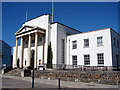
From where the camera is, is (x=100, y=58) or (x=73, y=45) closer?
(x=100, y=58)

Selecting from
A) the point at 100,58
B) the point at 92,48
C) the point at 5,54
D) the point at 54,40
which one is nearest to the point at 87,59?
the point at 92,48

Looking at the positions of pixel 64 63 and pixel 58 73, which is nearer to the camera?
pixel 58 73

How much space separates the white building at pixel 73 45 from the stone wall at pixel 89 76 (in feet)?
21.2

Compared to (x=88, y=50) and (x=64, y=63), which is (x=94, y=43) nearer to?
(x=88, y=50)

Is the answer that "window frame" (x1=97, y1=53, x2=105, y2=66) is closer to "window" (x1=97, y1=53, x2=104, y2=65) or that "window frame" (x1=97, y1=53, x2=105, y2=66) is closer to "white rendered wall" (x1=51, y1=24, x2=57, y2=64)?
"window" (x1=97, y1=53, x2=104, y2=65)

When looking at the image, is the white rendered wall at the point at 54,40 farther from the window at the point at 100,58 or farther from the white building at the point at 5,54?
the white building at the point at 5,54

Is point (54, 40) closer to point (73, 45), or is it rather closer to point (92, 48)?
point (73, 45)

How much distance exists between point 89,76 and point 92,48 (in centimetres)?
982

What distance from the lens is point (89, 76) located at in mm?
15664

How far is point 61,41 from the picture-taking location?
28.3m

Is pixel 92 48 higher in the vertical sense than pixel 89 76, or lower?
higher

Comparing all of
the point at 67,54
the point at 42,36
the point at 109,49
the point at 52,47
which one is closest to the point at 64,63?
the point at 67,54

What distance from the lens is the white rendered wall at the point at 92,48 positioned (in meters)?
22.7

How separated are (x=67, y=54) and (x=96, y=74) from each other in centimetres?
1356
